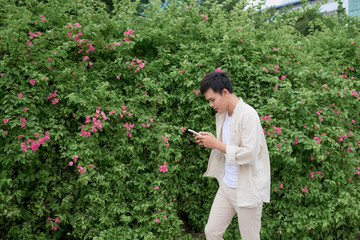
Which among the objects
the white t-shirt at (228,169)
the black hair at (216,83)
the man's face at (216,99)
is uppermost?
the black hair at (216,83)

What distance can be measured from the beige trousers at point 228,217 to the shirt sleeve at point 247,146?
32 cm

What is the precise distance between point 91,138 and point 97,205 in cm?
62

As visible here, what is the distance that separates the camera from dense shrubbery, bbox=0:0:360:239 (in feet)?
9.23

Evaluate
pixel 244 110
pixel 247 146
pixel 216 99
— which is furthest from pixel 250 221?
pixel 216 99

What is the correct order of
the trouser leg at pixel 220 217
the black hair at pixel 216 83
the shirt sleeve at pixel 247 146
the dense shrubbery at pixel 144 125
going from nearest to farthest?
the shirt sleeve at pixel 247 146
the black hair at pixel 216 83
the trouser leg at pixel 220 217
the dense shrubbery at pixel 144 125

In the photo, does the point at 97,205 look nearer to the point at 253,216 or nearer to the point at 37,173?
the point at 37,173

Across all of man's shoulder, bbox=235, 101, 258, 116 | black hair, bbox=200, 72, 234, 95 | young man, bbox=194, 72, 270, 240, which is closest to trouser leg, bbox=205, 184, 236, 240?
young man, bbox=194, 72, 270, 240

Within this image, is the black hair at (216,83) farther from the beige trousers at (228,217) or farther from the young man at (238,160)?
the beige trousers at (228,217)

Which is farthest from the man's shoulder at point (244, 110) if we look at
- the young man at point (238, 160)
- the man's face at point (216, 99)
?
the man's face at point (216, 99)

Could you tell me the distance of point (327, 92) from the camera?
3.47 m

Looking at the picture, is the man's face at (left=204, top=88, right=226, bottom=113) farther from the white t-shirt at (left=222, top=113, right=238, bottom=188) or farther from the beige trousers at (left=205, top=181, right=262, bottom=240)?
the beige trousers at (left=205, top=181, right=262, bottom=240)

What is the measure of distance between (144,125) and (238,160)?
4.14ft

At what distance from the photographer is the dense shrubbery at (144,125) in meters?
2.81

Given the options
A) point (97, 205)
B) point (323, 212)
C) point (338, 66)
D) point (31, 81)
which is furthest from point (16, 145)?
point (338, 66)
